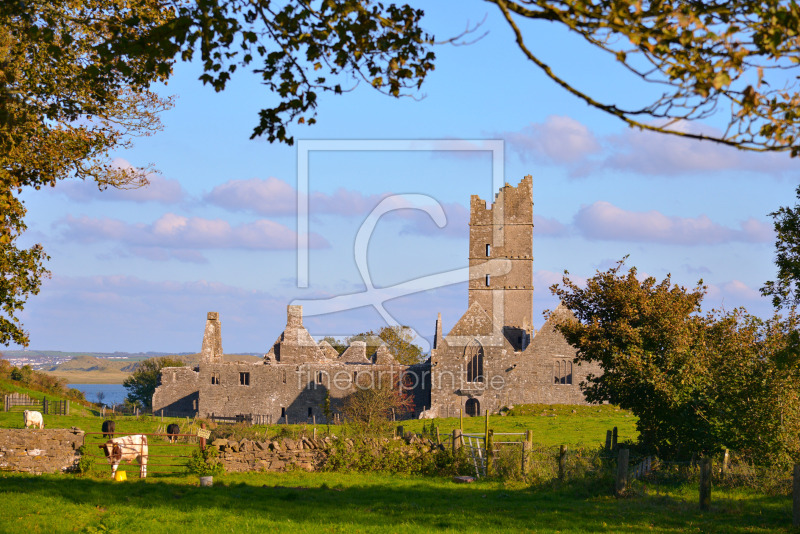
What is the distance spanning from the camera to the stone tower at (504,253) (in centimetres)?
6994

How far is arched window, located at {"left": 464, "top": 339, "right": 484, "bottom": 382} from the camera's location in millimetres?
55800

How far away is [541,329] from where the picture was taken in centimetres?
5647

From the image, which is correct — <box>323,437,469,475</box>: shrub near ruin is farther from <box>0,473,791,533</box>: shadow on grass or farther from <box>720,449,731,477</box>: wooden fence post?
<box>720,449,731,477</box>: wooden fence post

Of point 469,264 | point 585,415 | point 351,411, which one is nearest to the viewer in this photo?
point 585,415

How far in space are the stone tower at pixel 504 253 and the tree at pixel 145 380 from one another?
47259 mm

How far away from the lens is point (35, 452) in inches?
838

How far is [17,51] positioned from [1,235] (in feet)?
13.0

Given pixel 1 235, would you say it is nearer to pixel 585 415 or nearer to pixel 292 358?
pixel 585 415

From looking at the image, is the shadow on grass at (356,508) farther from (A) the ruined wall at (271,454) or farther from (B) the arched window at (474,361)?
(B) the arched window at (474,361)

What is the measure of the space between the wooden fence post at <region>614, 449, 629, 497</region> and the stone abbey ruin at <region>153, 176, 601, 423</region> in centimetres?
3484

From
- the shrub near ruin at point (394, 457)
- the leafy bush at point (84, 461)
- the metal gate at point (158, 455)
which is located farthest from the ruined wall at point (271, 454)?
the leafy bush at point (84, 461)

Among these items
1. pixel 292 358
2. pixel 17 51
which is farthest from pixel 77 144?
pixel 292 358

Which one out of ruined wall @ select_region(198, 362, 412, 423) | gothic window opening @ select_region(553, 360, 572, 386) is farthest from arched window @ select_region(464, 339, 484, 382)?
ruined wall @ select_region(198, 362, 412, 423)

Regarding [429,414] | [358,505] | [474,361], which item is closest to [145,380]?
[474,361]
